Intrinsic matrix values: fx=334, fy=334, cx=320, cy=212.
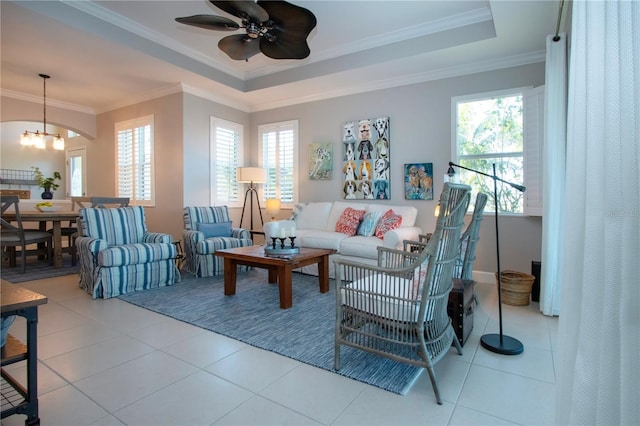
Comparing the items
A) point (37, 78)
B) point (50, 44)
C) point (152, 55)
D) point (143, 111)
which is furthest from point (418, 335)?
point (37, 78)

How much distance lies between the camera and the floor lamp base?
227 centimetres

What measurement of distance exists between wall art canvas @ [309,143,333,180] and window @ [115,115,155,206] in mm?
2708

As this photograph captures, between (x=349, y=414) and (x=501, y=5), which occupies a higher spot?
(x=501, y=5)

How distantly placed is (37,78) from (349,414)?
6.27m

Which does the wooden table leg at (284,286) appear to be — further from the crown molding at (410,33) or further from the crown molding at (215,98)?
the crown molding at (215,98)

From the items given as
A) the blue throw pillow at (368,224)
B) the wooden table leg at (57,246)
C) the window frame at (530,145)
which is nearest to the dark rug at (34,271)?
the wooden table leg at (57,246)

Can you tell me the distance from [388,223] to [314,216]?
1343mm

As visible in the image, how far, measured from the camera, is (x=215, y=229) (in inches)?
192

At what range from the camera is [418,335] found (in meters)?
1.77

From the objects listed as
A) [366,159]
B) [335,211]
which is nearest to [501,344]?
[335,211]

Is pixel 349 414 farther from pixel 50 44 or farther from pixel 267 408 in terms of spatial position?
pixel 50 44

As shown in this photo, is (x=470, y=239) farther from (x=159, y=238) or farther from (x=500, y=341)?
(x=159, y=238)

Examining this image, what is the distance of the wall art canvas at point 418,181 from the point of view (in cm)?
461

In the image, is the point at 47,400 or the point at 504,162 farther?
the point at 504,162
